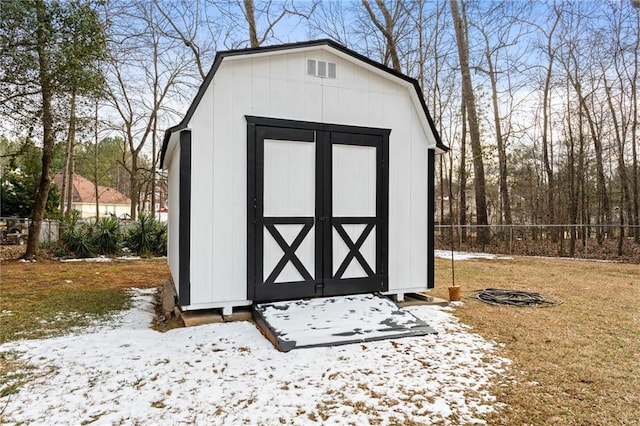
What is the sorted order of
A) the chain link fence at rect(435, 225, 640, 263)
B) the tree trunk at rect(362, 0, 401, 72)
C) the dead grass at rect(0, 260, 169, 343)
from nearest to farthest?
1. the dead grass at rect(0, 260, 169, 343)
2. the chain link fence at rect(435, 225, 640, 263)
3. the tree trunk at rect(362, 0, 401, 72)

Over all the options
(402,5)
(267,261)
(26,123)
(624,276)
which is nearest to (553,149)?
(402,5)

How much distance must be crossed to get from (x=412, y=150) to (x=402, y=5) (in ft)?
32.4

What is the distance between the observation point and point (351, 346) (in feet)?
12.5

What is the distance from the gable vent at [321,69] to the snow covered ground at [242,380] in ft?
10.4

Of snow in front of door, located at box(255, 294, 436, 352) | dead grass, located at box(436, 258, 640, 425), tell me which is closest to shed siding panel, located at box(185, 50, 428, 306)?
snow in front of door, located at box(255, 294, 436, 352)

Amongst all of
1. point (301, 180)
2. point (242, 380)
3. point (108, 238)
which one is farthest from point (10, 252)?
point (242, 380)

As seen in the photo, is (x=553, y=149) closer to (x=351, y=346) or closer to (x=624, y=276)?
(x=624, y=276)

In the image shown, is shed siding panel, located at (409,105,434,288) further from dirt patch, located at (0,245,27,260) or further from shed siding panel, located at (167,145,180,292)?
dirt patch, located at (0,245,27,260)

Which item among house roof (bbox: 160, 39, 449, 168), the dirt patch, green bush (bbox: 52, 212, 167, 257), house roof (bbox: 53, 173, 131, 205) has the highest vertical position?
house roof (bbox: 53, 173, 131, 205)

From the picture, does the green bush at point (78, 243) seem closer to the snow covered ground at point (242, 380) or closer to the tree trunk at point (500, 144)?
the snow covered ground at point (242, 380)

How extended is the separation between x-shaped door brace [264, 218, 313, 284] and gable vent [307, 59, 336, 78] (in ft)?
5.98

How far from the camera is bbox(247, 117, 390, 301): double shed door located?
4648 millimetres

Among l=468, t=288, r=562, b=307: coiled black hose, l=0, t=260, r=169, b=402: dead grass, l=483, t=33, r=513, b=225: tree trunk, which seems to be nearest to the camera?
l=0, t=260, r=169, b=402: dead grass

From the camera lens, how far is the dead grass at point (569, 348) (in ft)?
8.59
